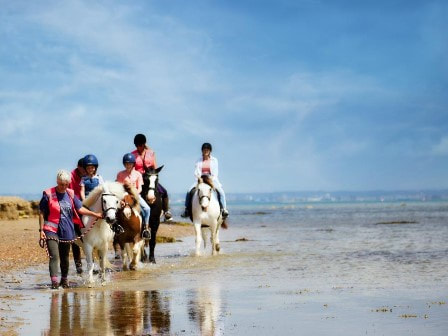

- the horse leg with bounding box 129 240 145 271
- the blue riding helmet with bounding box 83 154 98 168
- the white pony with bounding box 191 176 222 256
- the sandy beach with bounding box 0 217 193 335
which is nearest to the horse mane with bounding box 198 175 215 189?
the white pony with bounding box 191 176 222 256

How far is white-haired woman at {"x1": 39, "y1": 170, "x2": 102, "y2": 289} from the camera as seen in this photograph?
11.6 m

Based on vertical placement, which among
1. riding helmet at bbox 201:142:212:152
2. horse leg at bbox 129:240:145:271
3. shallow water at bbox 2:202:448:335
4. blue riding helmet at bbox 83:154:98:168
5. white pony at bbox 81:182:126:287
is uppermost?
riding helmet at bbox 201:142:212:152

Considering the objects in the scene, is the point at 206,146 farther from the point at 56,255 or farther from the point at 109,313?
the point at 109,313

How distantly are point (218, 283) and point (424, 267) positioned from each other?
16.4 ft

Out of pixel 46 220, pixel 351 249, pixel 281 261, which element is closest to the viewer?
pixel 46 220

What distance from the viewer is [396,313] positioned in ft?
28.1

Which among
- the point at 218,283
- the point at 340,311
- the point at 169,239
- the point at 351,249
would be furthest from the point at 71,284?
the point at 169,239

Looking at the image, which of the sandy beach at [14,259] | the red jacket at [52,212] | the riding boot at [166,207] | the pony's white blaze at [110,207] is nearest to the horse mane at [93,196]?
the pony's white blaze at [110,207]

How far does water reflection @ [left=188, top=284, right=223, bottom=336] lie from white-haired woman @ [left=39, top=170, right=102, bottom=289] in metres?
2.36

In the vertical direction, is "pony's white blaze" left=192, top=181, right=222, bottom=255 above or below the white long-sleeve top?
below

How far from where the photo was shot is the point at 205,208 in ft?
60.5

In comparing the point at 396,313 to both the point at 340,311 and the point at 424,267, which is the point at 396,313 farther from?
the point at 424,267

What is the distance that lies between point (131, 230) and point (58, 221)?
2.92 m

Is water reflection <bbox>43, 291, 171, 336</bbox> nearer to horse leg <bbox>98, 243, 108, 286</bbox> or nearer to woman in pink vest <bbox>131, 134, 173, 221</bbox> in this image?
horse leg <bbox>98, 243, 108, 286</bbox>
